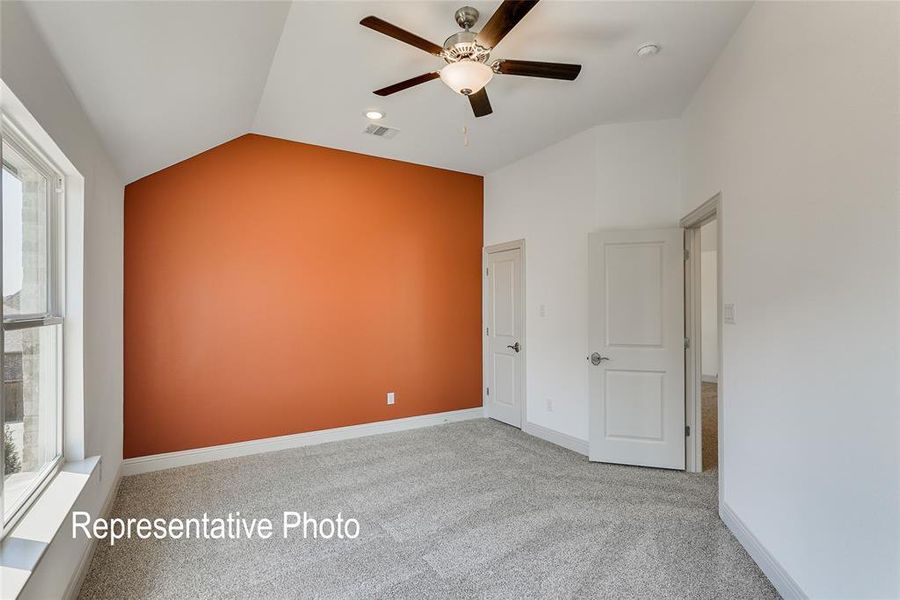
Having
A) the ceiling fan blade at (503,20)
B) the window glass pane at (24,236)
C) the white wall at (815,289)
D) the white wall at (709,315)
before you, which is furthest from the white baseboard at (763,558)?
the white wall at (709,315)

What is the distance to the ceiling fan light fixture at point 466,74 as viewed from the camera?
7.06 ft

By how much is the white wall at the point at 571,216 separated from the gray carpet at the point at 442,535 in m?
0.83

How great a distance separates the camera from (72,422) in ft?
7.15

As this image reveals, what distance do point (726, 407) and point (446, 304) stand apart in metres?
2.94

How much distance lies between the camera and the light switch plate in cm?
257

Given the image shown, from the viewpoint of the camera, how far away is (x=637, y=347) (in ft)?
11.8

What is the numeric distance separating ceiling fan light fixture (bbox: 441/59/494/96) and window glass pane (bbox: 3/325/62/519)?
7.21 feet

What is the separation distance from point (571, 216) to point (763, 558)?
9.30 feet

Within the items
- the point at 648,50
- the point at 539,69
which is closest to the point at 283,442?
the point at 539,69

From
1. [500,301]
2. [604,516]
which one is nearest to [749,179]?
[604,516]

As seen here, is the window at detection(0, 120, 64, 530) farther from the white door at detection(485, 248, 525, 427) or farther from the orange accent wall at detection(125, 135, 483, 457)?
the white door at detection(485, 248, 525, 427)

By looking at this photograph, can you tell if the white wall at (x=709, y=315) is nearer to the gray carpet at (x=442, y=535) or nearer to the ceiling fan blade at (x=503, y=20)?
the gray carpet at (x=442, y=535)

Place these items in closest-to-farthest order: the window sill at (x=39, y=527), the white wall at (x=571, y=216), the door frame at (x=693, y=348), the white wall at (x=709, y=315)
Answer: the window sill at (x=39, y=527) → the door frame at (x=693, y=348) → the white wall at (x=571, y=216) → the white wall at (x=709, y=315)

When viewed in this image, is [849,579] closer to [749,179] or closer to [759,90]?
[749,179]
